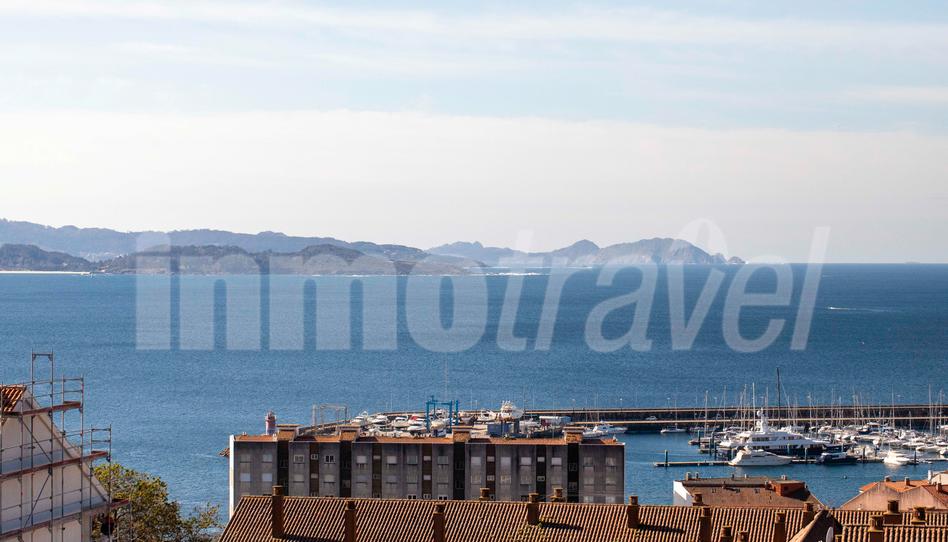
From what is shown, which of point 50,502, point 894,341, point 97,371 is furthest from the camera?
point 894,341

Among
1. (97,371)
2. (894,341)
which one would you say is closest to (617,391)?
(97,371)

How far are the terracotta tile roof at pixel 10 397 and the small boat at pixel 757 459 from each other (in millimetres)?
74005

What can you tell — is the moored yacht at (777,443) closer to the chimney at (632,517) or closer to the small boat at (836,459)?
the small boat at (836,459)

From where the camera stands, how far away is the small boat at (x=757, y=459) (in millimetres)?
93000

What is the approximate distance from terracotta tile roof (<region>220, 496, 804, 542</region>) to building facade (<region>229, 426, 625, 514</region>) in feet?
70.5

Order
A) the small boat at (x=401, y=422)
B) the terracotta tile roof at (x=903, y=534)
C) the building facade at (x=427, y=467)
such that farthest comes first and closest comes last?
the small boat at (x=401, y=422)
the building facade at (x=427, y=467)
the terracotta tile roof at (x=903, y=534)

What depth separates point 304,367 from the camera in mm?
145750

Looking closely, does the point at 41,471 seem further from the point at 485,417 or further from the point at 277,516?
the point at 485,417

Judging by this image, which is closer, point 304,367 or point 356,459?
point 356,459

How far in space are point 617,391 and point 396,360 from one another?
34.3 m

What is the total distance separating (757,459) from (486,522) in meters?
64.4

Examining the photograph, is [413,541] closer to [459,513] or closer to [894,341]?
[459,513]

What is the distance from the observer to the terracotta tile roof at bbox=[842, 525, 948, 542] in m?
28.9

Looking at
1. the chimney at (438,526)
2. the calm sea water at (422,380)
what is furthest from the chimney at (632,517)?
the calm sea water at (422,380)
